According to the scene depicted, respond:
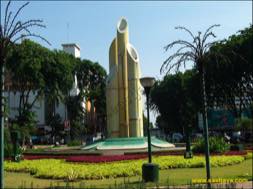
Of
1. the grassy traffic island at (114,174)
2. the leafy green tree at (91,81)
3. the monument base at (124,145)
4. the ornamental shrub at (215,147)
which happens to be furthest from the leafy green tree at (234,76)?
the leafy green tree at (91,81)

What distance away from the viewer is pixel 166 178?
19.5 metres

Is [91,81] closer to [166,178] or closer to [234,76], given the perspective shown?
[234,76]

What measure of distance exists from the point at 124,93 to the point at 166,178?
2686 cm

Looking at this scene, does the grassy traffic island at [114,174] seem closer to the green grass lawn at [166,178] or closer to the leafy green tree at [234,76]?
A: the green grass lawn at [166,178]

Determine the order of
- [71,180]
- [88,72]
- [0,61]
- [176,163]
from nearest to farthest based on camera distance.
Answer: [0,61]
[71,180]
[176,163]
[88,72]

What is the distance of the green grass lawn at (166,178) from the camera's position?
18.0 metres

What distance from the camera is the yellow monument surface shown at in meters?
45.6

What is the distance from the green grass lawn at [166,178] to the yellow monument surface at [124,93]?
20.9 metres

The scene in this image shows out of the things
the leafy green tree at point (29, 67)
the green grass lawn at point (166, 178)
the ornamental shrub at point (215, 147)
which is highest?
the leafy green tree at point (29, 67)

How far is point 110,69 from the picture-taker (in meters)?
46.9

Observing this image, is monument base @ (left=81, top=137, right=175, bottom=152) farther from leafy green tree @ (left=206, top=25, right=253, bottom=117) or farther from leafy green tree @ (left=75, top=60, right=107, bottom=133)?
leafy green tree @ (left=75, top=60, right=107, bottom=133)

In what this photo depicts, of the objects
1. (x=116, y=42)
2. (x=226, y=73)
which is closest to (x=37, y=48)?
(x=116, y=42)

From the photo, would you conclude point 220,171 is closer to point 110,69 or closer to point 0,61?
point 0,61

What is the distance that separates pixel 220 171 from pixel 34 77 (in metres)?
40.1
